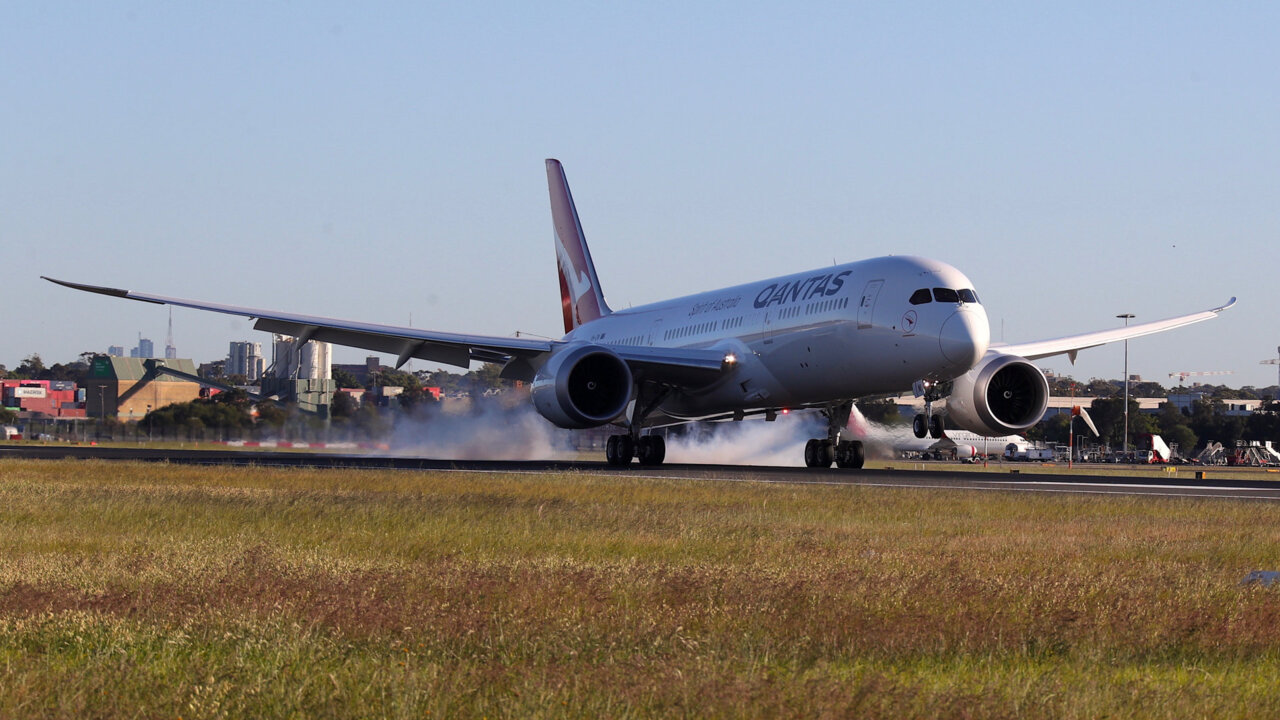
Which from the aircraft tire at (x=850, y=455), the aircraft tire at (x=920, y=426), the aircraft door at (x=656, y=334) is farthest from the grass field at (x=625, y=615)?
the aircraft door at (x=656, y=334)

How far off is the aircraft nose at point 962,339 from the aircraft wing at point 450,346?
745 cm

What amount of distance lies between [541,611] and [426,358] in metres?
32.1

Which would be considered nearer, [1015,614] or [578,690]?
[578,690]

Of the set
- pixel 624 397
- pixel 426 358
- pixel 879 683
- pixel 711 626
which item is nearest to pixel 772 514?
pixel 711 626

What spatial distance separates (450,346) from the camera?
39344 mm

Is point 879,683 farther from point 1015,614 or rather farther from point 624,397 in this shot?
point 624,397

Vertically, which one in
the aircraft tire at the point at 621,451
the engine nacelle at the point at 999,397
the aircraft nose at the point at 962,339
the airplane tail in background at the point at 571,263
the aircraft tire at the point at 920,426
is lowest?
the aircraft tire at the point at 621,451

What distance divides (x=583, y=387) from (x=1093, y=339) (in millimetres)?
14399

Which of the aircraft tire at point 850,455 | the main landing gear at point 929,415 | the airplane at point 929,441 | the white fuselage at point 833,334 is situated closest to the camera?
the white fuselage at point 833,334

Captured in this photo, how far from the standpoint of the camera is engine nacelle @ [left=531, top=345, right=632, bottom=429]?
3335 cm

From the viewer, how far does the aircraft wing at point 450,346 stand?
3491 centimetres

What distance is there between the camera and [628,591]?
9.91 metres

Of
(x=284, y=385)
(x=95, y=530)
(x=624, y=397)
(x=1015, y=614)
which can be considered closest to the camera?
(x=1015, y=614)

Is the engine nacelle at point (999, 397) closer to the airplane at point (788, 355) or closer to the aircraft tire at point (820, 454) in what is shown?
the airplane at point (788, 355)
